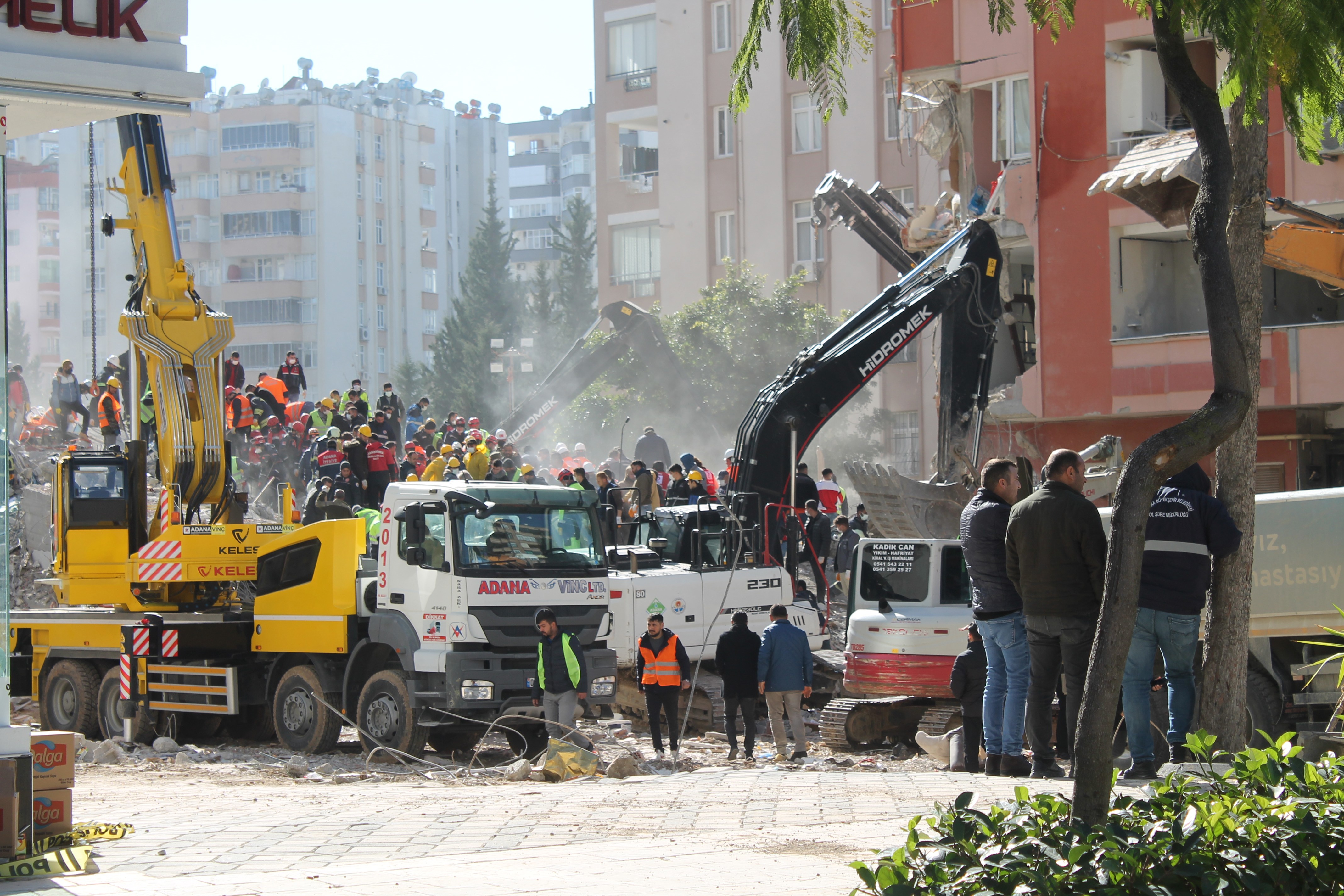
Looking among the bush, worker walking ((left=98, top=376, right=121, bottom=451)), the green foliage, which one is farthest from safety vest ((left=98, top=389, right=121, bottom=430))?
the bush

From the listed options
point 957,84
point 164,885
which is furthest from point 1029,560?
point 957,84

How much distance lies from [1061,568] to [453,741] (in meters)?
9.18

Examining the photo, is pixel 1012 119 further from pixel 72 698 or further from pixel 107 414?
pixel 72 698

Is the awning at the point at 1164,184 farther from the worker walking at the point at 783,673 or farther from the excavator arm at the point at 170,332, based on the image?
the excavator arm at the point at 170,332

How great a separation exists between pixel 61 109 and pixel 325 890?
4.33 metres

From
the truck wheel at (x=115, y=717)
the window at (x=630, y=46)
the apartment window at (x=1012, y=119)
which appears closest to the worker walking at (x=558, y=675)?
the truck wheel at (x=115, y=717)

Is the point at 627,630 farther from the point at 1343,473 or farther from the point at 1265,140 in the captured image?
the point at 1343,473

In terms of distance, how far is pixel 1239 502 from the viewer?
7.53 m

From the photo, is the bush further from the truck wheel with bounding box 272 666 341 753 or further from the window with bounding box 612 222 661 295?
the window with bounding box 612 222 661 295

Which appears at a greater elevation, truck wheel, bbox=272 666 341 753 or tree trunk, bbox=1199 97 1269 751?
tree trunk, bbox=1199 97 1269 751

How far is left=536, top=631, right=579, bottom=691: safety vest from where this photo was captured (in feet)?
48.0

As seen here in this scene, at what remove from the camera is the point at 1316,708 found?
12352 millimetres

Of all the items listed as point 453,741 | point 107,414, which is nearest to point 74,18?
point 453,741

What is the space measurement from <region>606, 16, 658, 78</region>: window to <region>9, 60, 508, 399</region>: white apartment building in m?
35.6
